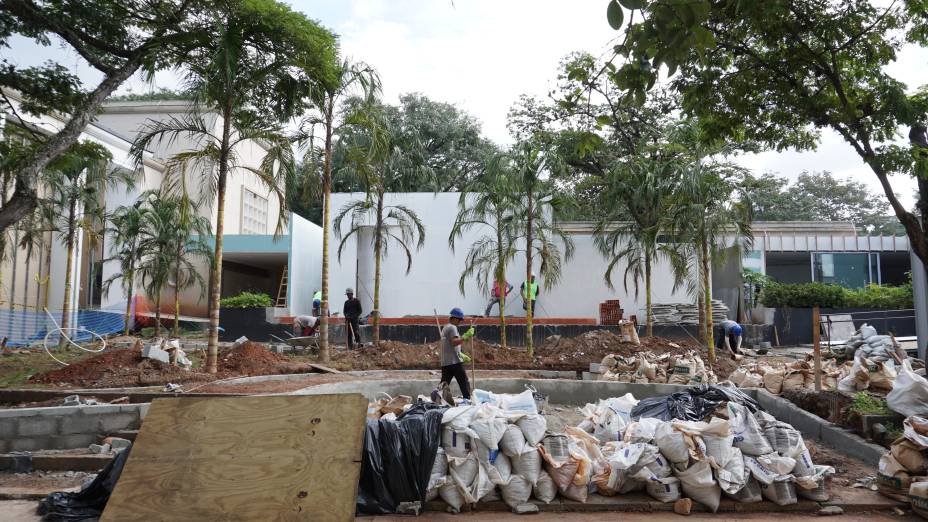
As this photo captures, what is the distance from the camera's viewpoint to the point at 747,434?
594 cm

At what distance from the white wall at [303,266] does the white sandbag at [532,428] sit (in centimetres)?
2061

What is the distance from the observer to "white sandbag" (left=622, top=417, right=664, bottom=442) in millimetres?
6090

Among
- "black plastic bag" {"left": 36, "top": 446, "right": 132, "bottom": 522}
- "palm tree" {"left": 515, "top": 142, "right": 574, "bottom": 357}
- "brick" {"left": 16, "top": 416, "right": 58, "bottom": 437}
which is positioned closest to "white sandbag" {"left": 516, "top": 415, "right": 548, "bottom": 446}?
"black plastic bag" {"left": 36, "top": 446, "right": 132, "bottom": 522}

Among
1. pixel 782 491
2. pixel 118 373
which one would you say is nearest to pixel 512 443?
pixel 782 491

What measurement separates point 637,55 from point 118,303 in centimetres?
2695

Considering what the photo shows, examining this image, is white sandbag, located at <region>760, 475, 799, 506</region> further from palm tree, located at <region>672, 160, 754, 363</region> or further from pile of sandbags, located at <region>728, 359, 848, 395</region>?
palm tree, located at <region>672, 160, 754, 363</region>

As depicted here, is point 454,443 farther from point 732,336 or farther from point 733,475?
point 732,336

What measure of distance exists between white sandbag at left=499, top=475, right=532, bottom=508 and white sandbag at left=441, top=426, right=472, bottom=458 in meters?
0.45

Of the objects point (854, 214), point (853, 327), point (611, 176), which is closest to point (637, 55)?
point (611, 176)

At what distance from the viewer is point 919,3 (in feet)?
25.9

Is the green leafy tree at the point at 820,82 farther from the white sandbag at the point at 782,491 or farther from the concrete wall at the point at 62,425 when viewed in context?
the concrete wall at the point at 62,425

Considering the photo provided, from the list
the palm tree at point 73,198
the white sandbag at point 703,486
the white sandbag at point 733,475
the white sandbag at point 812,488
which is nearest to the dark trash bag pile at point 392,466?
the white sandbag at point 703,486

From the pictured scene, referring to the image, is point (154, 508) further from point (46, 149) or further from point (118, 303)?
point (118, 303)

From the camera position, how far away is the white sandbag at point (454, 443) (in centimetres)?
559
